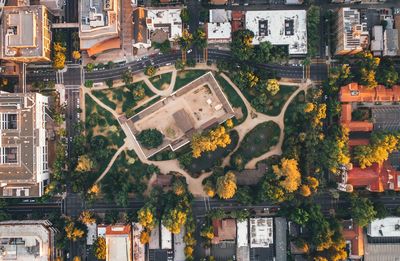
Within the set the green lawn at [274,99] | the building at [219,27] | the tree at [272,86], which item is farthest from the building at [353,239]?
Result: the building at [219,27]

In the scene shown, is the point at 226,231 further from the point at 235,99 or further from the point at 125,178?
the point at 235,99

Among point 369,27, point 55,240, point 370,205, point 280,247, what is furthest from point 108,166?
point 369,27

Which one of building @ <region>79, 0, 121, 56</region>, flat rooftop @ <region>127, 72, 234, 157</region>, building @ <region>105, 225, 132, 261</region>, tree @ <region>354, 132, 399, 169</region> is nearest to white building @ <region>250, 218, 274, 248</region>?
flat rooftop @ <region>127, 72, 234, 157</region>

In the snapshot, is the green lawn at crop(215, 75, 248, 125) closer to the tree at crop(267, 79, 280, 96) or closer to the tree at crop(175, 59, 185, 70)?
the tree at crop(267, 79, 280, 96)

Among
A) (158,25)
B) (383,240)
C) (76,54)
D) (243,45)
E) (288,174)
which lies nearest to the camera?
(288,174)

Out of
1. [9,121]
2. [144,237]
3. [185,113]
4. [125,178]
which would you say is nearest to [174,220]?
[144,237]

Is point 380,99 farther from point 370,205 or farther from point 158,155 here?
point 158,155

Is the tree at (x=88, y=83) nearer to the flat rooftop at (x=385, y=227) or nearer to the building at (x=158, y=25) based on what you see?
the building at (x=158, y=25)
